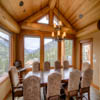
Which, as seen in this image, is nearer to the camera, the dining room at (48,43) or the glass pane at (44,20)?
the dining room at (48,43)

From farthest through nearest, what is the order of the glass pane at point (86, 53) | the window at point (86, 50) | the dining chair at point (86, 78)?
the glass pane at point (86, 53), the window at point (86, 50), the dining chair at point (86, 78)

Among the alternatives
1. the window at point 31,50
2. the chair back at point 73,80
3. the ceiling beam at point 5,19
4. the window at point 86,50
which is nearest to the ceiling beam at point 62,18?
the window at point 86,50

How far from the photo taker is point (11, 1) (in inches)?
85.6

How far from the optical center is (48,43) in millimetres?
4293

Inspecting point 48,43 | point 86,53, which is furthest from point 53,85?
point 86,53

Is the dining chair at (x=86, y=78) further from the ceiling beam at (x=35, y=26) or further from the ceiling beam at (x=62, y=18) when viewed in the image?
the ceiling beam at (x=62, y=18)

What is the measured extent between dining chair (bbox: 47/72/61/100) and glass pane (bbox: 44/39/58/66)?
2551mm

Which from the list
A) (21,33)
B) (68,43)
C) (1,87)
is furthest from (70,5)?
(1,87)

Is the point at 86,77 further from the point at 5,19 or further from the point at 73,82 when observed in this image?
the point at 5,19

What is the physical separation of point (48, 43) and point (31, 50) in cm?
112

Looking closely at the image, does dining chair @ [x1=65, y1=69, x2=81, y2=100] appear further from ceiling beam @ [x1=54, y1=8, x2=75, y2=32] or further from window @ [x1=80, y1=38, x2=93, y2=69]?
ceiling beam @ [x1=54, y1=8, x2=75, y2=32]

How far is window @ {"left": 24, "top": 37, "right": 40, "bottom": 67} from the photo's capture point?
3928mm

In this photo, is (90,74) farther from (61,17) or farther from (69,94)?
(61,17)

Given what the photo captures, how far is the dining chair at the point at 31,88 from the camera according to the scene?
58.3 inches
